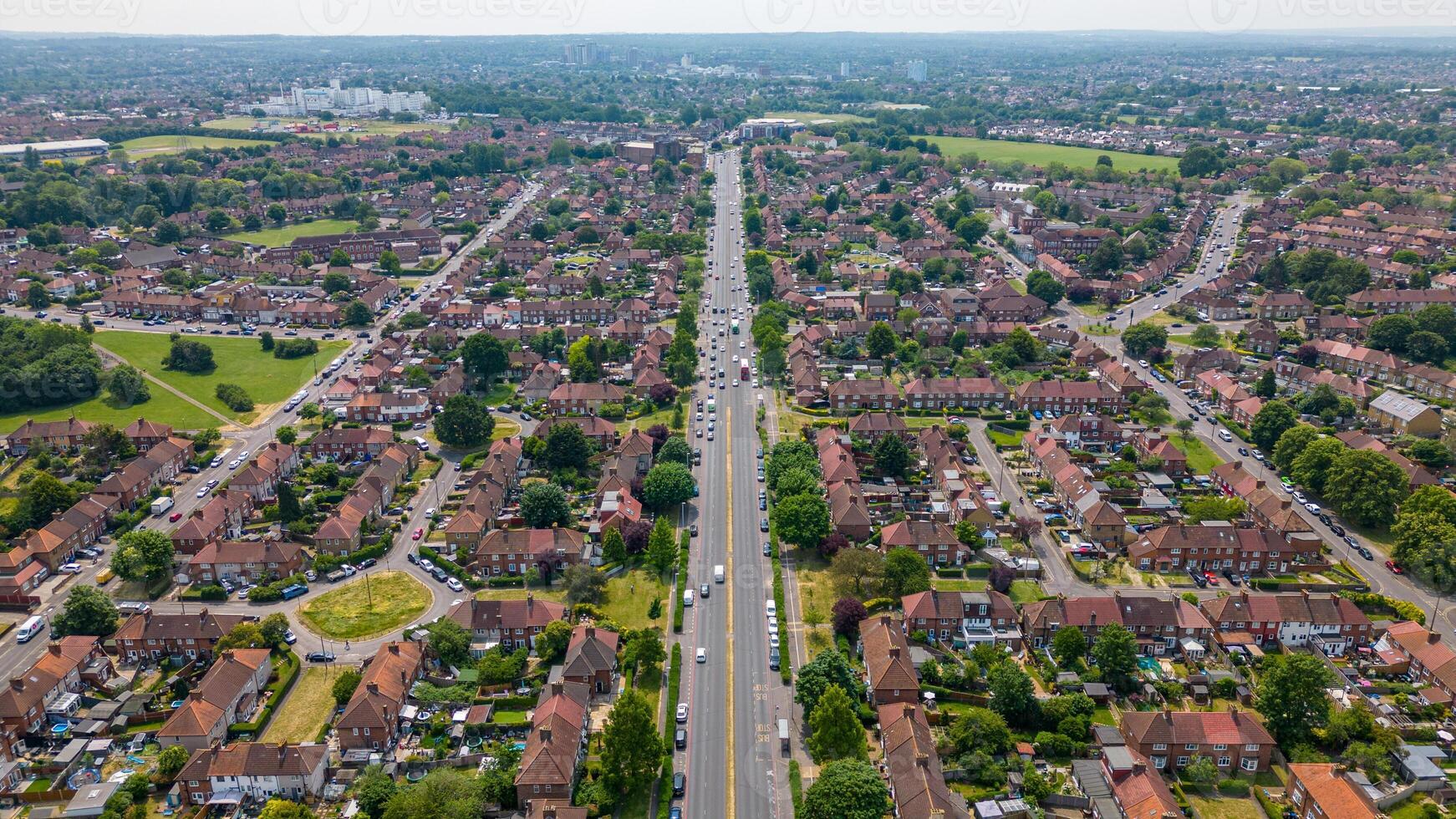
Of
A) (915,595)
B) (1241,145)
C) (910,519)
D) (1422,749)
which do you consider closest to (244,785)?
(915,595)

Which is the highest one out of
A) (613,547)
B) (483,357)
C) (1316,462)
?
(483,357)

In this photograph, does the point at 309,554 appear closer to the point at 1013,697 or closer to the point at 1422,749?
the point at 1013,697

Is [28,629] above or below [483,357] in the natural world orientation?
below

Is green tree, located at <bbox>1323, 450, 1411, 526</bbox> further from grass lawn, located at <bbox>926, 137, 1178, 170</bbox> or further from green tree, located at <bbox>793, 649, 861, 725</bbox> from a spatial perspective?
grass lawn, located at <bbox>926, 137, 1178, 170</bbox>

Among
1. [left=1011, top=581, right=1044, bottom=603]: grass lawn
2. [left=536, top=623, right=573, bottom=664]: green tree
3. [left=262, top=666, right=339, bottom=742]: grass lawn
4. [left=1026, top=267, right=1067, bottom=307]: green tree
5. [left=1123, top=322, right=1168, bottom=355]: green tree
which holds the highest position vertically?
[left=1026, top=267, right=1067, bottom=307]: green tree

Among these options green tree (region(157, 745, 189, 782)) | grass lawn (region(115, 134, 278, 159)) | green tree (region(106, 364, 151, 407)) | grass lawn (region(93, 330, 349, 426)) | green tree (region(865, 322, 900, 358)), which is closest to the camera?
green tree (region(157, 745, 189, 782))

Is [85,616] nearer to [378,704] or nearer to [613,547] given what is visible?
[378,704]

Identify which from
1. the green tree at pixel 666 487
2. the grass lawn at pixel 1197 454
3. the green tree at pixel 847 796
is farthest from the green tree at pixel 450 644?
the grass lawn at pixel 1197 454

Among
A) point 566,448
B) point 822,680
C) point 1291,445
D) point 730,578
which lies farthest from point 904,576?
point 1291,445

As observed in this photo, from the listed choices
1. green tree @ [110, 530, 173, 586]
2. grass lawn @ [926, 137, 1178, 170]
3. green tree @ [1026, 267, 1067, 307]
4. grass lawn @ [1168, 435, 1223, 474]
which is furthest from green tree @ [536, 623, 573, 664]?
grass lawn @ [926, 137, 1178, 170]
